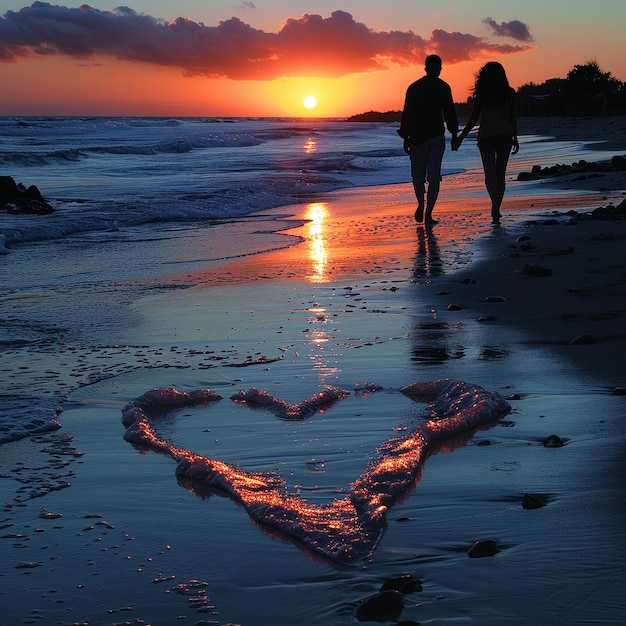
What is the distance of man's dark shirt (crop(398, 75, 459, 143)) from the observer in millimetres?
9852

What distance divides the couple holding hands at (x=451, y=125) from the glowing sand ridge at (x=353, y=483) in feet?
21.3

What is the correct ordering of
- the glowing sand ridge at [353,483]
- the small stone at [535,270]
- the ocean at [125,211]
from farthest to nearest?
the small stone at [535,270] → the ocean at [125,211] → the glowing sand ridge at [353,483]

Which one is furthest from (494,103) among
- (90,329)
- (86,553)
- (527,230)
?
(86,553)

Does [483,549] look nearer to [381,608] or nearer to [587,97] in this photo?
[381,608]

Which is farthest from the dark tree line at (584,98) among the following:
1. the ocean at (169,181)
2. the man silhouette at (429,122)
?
the man silhouette at (429,122)

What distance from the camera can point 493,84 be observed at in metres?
9.49

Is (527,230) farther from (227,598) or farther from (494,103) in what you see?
(227,598)

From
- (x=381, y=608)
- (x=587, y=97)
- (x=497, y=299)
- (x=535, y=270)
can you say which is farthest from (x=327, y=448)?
(x=587, y=97)

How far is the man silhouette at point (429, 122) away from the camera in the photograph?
32.3 ft

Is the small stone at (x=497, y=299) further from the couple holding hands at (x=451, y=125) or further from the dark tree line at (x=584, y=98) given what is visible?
the dark tree line at (x=584, y=98)

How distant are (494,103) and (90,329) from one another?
6.00 metres

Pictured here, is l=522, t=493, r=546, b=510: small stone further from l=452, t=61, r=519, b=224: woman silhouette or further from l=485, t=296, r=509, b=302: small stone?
l=452, t=61, r=519, b=224: woman silhouette

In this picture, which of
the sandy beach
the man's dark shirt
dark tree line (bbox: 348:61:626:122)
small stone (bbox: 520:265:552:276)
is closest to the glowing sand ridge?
the sandy beach

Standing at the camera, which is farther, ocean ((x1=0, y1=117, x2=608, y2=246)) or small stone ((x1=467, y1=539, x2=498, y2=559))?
ocean ((x1=0, y1=117, x2=608, y2=246))
